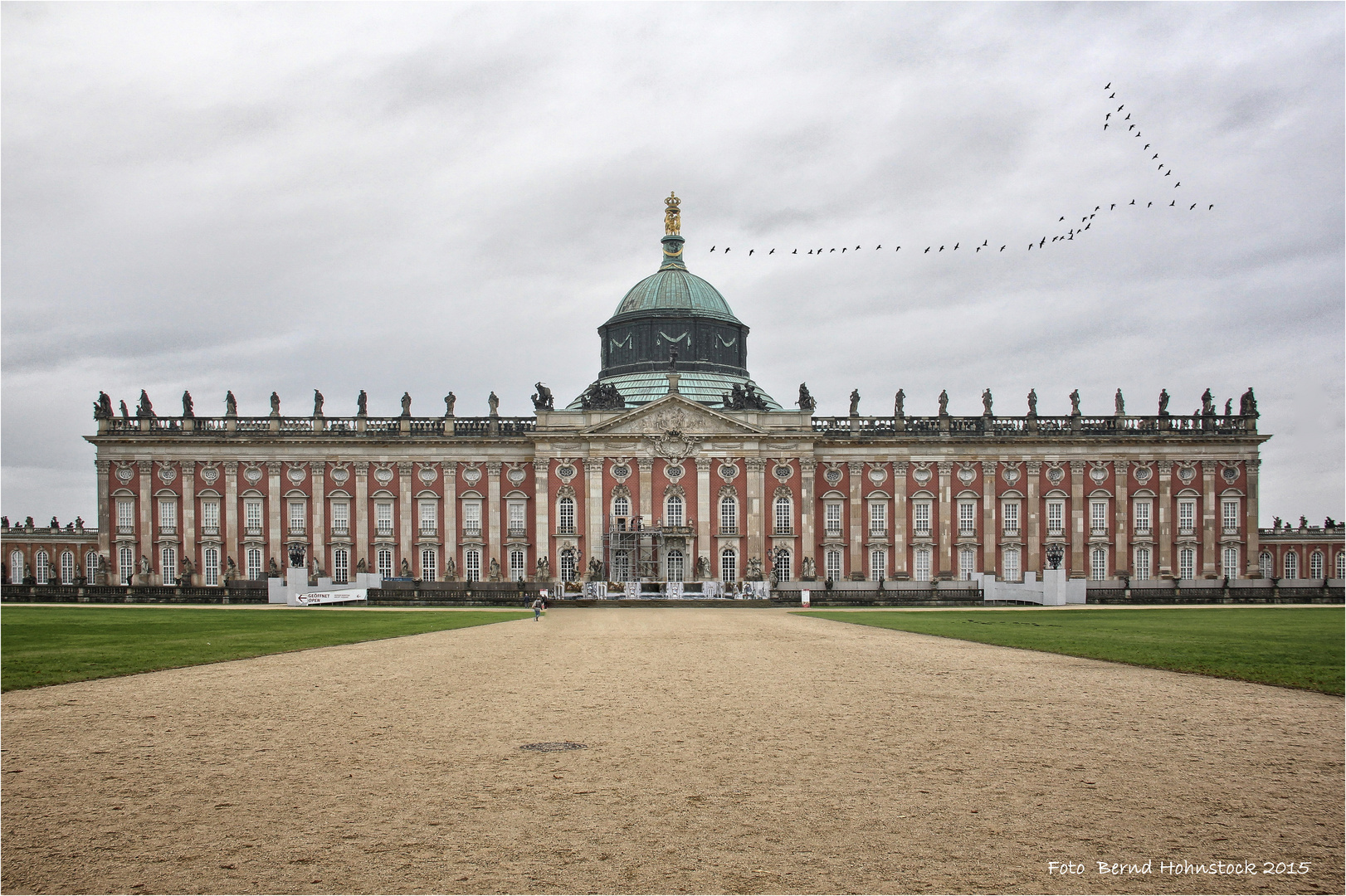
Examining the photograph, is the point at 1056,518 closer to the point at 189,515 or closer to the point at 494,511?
the point at 494,511

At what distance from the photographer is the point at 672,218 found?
257ft

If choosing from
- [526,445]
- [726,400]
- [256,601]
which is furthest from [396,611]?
[726,400]

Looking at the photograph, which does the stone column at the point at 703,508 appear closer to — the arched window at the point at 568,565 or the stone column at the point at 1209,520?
the arched window at the point at 568,565

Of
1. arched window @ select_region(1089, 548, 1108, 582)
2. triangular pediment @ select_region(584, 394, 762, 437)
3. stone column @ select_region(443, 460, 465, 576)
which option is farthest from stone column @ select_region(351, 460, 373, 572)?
arched window @ select_region(1089, 548, 1108, 582)

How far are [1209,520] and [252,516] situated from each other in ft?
195

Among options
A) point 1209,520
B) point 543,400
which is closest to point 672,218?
point 543,400

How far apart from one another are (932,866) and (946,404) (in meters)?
61.0

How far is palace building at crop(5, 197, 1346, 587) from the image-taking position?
6394cm

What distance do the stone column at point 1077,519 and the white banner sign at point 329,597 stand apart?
4207 cm

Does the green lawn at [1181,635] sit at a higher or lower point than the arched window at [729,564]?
higher

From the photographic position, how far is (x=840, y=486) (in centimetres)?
6519

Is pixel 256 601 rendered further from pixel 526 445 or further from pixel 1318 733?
pixel 1318 733

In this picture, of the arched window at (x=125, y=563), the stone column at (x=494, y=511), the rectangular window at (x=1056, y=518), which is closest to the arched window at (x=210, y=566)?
the arched window at (x=125, y=563)

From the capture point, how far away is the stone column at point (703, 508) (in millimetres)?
63344
